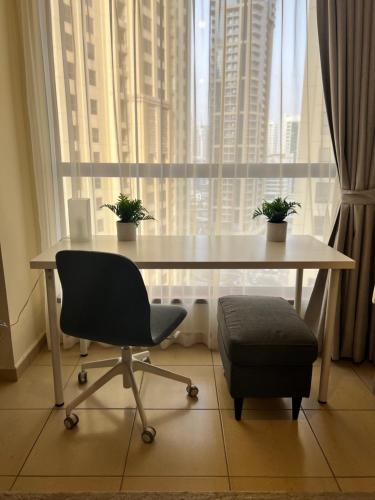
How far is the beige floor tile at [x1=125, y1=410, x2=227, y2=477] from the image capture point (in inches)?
59.2

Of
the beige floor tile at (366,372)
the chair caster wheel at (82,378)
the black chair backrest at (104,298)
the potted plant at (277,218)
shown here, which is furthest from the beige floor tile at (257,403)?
the potted plant at (277,218)

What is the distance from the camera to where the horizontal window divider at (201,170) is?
226 centimetres

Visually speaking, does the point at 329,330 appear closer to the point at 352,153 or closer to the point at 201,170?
the point at 352,153

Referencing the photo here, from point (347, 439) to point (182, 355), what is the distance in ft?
3.52

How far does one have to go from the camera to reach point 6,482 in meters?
1.44

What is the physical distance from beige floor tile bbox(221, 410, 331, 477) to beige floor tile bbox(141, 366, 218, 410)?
14cm

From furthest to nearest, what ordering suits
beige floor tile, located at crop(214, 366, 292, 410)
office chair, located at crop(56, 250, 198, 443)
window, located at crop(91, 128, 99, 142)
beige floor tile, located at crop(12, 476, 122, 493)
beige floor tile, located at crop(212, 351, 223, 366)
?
beige floor tile, located at crop(212, 351, 223, 366), window, located at crop(91, 128, 99, 142), beige floor tile, located at crop(214, 366, 292, 410), office chair, located at crop(56, 250, 198, 443), beige floor tile, located at crop(12, 476, 122, 493)

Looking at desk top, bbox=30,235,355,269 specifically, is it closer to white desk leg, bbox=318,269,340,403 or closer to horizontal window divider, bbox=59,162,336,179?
white desk leg, bbox=318,269,340,403

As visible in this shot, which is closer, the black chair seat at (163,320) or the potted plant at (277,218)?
the black chair seat at (163,320)

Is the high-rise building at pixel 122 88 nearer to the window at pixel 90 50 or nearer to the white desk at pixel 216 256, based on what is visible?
the window at pixel 90 50

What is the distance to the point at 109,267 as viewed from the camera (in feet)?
4.92

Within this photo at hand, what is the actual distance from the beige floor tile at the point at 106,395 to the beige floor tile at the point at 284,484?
0.68 metres

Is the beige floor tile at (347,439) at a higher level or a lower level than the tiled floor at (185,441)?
lower

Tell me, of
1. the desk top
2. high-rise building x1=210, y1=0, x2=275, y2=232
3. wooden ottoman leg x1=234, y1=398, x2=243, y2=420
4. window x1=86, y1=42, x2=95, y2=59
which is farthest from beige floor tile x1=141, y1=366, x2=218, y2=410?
window x1=86, y1=42, x2=95, y2=59
